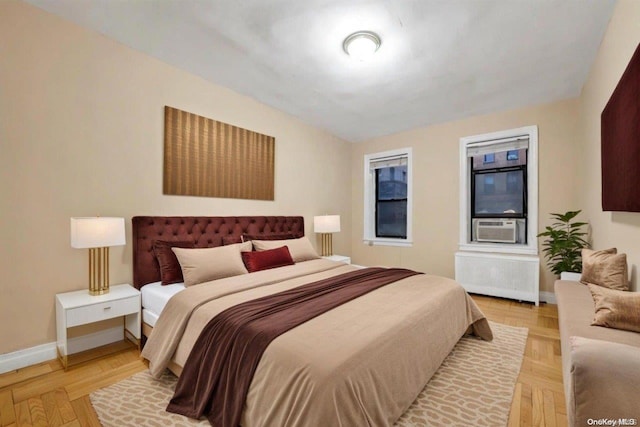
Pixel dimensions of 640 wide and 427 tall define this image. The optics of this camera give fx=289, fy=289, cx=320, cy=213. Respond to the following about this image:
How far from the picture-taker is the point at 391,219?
17.9ft

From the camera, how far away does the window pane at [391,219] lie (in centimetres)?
530

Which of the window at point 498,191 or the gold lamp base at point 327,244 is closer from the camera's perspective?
the window at point 498,191

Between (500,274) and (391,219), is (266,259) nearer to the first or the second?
(391,219)

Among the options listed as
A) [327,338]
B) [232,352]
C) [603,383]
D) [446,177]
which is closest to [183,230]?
[232,352]

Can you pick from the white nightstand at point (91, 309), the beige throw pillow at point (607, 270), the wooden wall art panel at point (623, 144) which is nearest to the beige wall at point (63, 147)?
the white nightstand at point (91, 309)

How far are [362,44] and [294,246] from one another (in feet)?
7.48

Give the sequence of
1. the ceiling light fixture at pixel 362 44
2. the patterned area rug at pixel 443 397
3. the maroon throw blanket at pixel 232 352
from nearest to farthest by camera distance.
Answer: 1. the maroon throw blanket at pixel 232 352
2. the patterned area rug at pixel 443 397
3. the ceiling light fixture at pixel 362 44

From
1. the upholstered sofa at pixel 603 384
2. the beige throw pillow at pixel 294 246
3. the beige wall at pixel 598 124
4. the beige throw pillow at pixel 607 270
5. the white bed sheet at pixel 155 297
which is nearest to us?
the upholstered sofa at pixel 603 384

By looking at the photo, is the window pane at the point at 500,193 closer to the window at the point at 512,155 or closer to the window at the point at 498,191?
the window at the point at 498,191

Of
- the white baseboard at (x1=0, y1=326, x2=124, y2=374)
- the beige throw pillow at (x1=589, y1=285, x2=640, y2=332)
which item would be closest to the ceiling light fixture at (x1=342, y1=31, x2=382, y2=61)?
the beige throw pillow at (x1=589, y1=285, x2=640, y2=332)

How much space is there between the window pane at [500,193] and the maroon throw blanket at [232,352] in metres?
3.48

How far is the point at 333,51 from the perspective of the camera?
267cm

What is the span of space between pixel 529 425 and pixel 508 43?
2878 mm

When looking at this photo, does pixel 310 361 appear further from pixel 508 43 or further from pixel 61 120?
pixel 508 43
